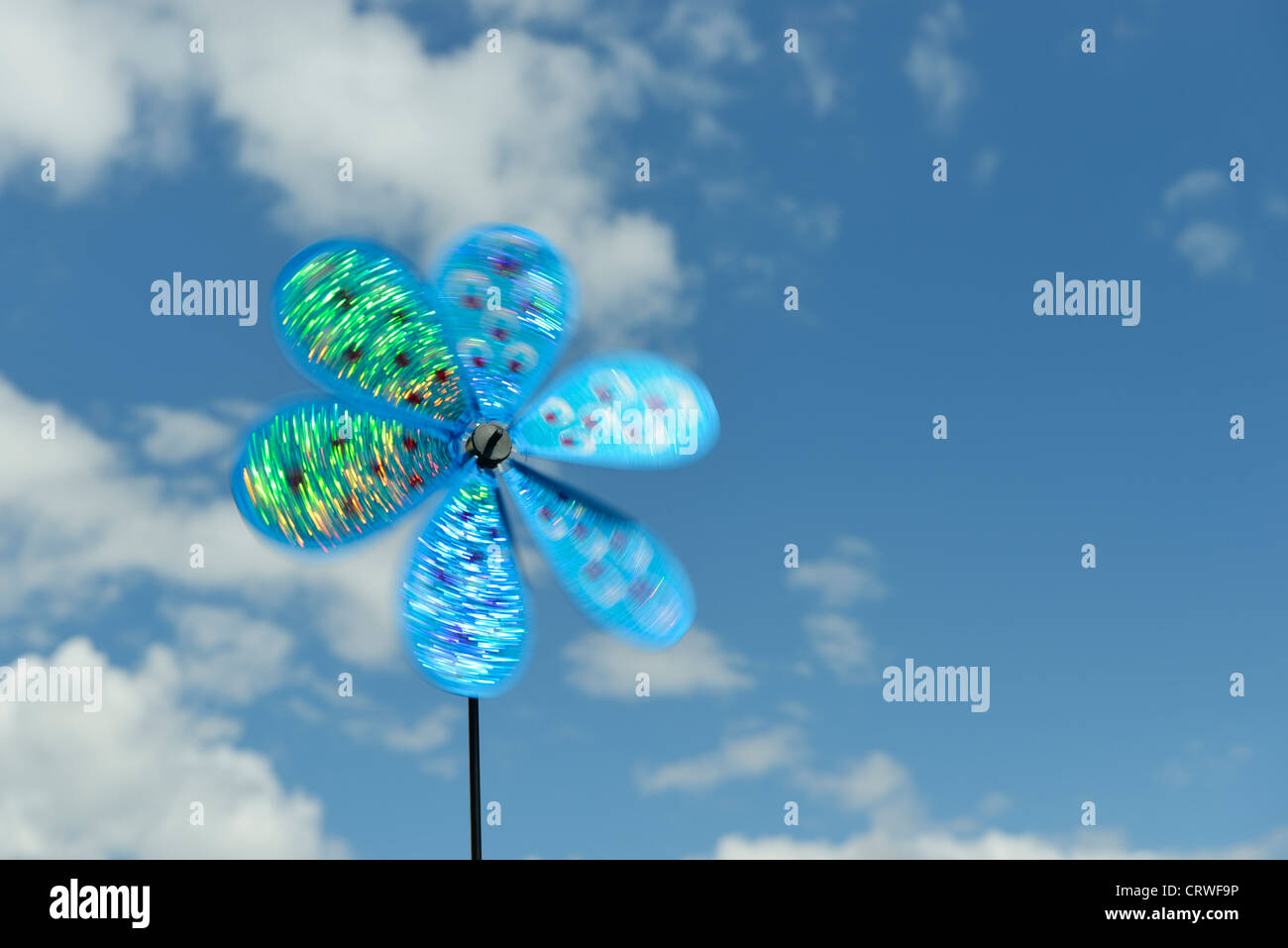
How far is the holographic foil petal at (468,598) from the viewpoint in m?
6.82

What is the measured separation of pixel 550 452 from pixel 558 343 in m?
0.68

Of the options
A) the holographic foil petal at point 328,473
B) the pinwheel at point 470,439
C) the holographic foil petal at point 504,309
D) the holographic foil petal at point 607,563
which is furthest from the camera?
the holographic foil petal at point 607,563

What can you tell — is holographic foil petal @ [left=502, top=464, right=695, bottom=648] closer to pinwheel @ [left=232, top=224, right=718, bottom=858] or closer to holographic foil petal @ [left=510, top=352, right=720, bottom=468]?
pinwheel @ [left=232, top=224, right=718, bottom=858]

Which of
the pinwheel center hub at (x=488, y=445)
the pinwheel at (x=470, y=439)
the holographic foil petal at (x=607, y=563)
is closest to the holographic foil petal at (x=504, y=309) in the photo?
the pinwheel at (x=470, y=439)

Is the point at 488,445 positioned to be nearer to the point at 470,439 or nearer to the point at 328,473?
the point at 470,439

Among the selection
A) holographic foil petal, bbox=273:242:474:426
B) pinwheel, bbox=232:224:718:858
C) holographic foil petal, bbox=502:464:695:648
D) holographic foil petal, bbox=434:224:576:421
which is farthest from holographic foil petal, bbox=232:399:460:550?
holographic foil petal, bbox=502:464:695:648

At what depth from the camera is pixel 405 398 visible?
725 centimetres

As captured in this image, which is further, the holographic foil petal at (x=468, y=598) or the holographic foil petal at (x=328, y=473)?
the holographic foil petal at (x=468, y=598)

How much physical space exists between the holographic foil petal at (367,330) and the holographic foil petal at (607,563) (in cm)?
74

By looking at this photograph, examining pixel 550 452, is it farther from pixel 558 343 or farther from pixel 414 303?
pixel 414 303

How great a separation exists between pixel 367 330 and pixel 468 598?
164 centimetres

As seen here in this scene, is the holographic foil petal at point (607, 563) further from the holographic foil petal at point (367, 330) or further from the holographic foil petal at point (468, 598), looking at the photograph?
the holographic foil petal at point (367, 330)

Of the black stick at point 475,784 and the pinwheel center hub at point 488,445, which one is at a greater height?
the pinwheel center hub at point 488,445
